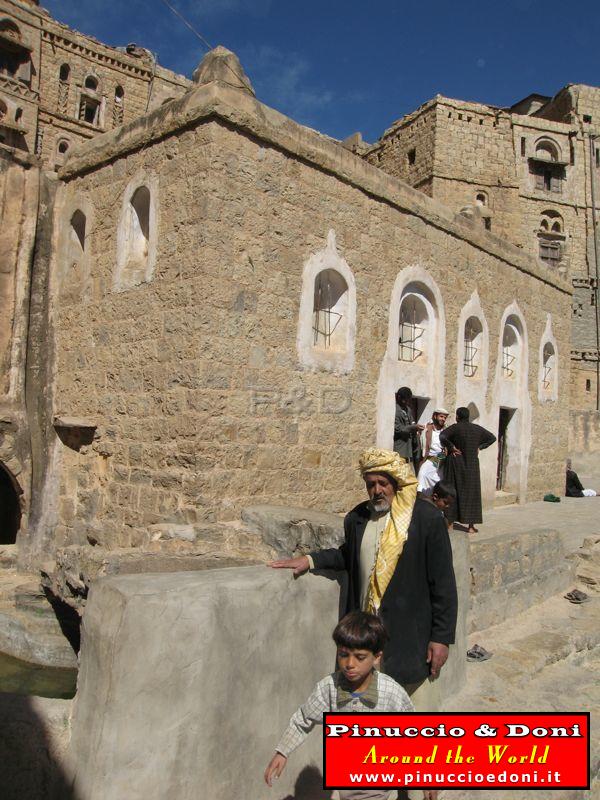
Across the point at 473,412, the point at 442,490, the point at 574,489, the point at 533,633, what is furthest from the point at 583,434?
the point at 533,633

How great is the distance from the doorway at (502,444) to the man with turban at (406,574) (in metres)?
9.79

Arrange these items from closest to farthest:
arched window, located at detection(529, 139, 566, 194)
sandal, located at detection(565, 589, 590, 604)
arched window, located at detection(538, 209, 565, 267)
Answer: sandal, located at detection(565, 589, 590, 604) → arched window, located at detection(538, 209, 565, 267) → arched window, located at detection(529, 139, 566, 194)

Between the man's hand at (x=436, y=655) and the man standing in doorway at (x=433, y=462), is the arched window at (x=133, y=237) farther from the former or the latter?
the man's hand at (x=436, y=655)

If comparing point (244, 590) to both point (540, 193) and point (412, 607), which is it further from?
point (540, 193)

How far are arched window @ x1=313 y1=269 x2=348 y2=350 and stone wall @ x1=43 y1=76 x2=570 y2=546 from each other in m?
0.23

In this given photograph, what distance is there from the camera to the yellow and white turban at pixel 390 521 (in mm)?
3008

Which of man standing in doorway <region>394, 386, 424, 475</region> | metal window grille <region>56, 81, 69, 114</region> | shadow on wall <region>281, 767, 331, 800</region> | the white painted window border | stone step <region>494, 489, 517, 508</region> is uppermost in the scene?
metal window grille <region>56, 81, 69, 114</region>

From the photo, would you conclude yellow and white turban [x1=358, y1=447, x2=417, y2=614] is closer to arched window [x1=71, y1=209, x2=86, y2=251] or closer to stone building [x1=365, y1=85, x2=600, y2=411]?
arched window [x1=71, y1=209, x2=86, y2=251]

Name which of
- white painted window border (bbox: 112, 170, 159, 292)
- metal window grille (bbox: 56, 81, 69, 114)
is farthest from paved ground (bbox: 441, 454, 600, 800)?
metal window grille (bbox: 56, 81, 69, 114)

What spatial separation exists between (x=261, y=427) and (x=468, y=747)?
4438 mm

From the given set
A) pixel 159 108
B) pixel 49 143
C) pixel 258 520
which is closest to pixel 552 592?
pixel 258 520

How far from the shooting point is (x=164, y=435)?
6652 millimetres

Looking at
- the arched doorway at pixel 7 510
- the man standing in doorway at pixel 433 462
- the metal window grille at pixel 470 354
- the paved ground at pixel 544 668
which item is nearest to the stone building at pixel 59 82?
the arched doorway at pixel 7 510

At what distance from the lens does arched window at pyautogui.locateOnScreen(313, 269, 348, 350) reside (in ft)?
25.8
